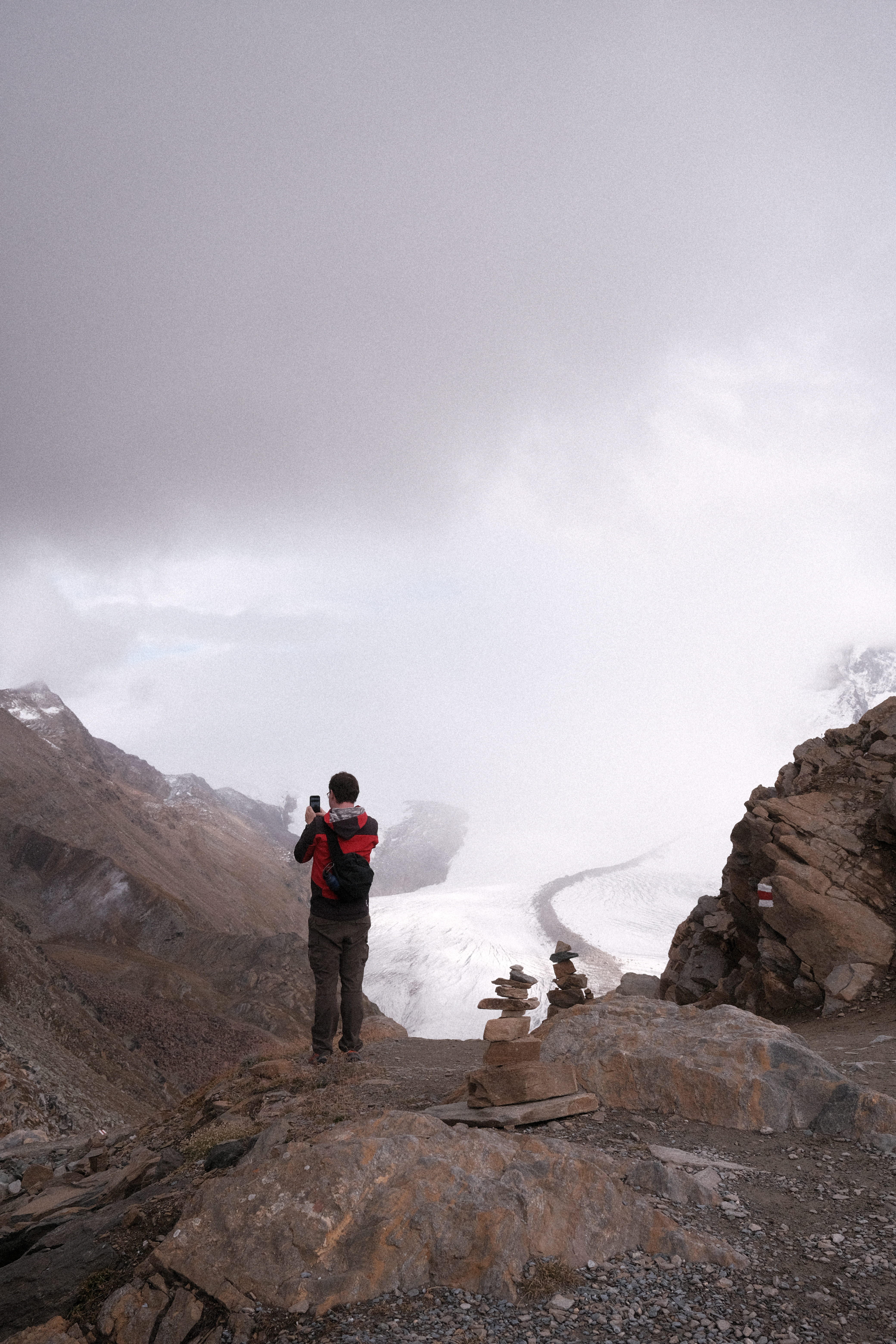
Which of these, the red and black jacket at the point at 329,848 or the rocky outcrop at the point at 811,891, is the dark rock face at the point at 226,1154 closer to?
the red and black jacket at the point at 329,848

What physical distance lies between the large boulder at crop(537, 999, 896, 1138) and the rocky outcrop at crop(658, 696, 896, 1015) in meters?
7.26

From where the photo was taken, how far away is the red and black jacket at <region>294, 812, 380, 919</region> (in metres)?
9.19

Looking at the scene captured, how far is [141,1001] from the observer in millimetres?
42406

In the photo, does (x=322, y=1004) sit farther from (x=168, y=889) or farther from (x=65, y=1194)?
(x=168, y=889)

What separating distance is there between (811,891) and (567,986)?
772cm

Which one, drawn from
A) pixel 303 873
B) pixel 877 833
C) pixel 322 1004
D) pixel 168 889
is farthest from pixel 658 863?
pixel 322 1004

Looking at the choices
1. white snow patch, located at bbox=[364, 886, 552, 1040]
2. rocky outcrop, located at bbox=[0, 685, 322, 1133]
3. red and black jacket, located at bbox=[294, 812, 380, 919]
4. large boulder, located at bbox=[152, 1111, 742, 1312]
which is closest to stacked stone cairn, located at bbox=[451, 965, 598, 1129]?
large boulder, located at bbox=[152, 1111, 742, 1312]

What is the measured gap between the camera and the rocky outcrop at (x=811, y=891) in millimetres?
15062

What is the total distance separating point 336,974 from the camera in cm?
1013

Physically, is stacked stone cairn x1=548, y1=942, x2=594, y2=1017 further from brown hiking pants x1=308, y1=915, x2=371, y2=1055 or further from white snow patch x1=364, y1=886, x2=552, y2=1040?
white snow patch x1=364, y1=886, x2=552, y2=1040

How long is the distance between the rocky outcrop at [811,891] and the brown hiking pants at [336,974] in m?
9.64

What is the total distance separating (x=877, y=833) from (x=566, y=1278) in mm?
14347

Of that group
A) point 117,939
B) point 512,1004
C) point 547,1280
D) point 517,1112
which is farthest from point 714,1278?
point 117,939

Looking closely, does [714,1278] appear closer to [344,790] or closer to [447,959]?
[344,790]
